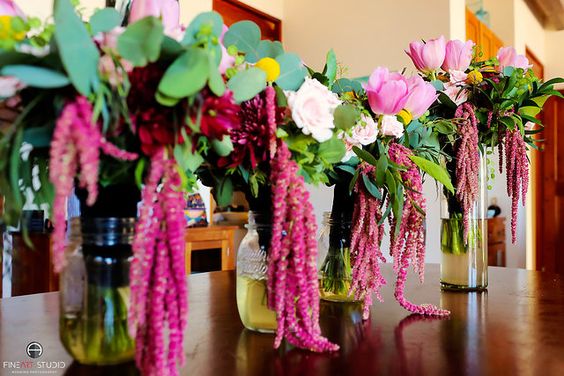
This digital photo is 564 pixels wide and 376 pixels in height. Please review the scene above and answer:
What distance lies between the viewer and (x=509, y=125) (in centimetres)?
108

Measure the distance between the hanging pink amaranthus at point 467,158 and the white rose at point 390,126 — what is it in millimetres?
277

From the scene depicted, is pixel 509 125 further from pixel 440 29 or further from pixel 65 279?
pixel 440 29

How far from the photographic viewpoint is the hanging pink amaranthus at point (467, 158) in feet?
3.48

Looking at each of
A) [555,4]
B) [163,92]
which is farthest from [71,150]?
[555,4]

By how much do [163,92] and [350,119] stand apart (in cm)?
27

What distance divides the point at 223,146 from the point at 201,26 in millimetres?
145

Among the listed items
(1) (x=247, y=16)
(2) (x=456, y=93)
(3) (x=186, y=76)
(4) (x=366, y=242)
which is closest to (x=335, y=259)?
(4) (x=366, y=242)

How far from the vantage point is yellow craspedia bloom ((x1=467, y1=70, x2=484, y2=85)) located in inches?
43.2

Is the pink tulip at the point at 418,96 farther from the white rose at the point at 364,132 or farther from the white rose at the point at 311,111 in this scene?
the white rose at the point at 311,111

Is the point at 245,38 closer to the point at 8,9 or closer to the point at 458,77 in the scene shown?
the point at 8,9

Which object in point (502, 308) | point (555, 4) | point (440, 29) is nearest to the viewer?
point (502, 308)

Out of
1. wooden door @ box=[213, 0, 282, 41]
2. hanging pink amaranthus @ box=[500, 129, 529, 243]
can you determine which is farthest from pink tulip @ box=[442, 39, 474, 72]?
wooden door @ box=[213, 0, 282, 41]

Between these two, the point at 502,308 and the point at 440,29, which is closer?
the point at 502,308

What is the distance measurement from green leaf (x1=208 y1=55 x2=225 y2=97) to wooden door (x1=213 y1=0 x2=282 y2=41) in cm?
315
